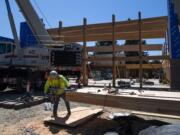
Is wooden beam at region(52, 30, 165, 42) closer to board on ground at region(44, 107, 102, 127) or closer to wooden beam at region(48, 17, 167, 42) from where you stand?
wooden beam at region(48, 17, 167, 42)

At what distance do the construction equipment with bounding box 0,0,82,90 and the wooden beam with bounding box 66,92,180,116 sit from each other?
11.1 metres

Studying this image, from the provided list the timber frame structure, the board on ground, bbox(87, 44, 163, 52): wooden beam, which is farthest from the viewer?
bbox(87, 44, 163, 52): wooden beam

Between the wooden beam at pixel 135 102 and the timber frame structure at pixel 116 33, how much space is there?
11794 millimetres

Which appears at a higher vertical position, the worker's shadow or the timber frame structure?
the timber frame structure

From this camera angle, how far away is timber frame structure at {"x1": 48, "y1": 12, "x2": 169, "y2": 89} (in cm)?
2108

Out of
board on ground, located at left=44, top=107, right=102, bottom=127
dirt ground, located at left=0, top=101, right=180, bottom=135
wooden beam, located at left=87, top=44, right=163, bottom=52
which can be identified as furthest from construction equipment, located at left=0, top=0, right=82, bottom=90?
board on ground, located at left=44, top=107, right=102, bottom=127

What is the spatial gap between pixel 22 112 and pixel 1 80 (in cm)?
797

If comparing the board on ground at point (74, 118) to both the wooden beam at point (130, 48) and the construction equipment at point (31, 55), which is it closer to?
the construction equipment at point (31, 55)

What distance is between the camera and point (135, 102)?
7.53m

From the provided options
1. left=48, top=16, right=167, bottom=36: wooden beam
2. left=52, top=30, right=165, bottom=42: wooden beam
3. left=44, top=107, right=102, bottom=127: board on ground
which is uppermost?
left=48, top=16, right=167, bottom=36: wooden beam

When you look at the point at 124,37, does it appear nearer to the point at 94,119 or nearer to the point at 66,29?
the point at 66,29

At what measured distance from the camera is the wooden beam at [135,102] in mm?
7051

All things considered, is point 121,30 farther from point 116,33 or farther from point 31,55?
point 31,55

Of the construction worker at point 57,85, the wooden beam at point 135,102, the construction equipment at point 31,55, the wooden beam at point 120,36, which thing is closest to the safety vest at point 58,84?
the construction worker at point 57,85
